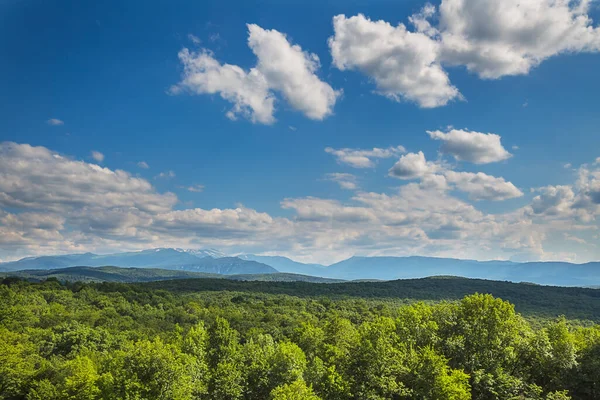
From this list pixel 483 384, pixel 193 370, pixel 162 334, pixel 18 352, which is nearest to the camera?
pixel 483 384

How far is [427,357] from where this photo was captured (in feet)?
137

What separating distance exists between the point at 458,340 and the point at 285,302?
13792 cm

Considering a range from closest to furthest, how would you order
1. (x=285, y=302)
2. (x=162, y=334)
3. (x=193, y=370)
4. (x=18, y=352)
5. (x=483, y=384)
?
(x=483, y=384) → (x=193, y=370) → (x=18, y=352) → (x=162, y=334) → (x=285, y=302)

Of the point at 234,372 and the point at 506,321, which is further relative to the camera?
the point at 234,372

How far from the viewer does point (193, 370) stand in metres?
49.2

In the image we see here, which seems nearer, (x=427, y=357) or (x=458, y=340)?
(x=427, y=357)

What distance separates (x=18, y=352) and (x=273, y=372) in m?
47.6

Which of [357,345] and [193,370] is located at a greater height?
[357,345]

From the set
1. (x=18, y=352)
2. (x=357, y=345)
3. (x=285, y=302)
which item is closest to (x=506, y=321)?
(x=357, y=345)

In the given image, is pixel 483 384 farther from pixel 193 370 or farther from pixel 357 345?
pixel 193 370

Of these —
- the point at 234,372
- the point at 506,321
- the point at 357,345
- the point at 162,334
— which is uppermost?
the point at 506,321

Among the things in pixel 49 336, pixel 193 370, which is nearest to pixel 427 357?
pixel 193 370

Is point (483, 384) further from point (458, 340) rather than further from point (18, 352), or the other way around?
point (18, 352)

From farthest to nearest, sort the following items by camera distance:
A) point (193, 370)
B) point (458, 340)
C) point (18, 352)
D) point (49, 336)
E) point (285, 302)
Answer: point (285, 302)
point (49, 336)
point (18, 352)
point (193, 370)
point (458, 340)
